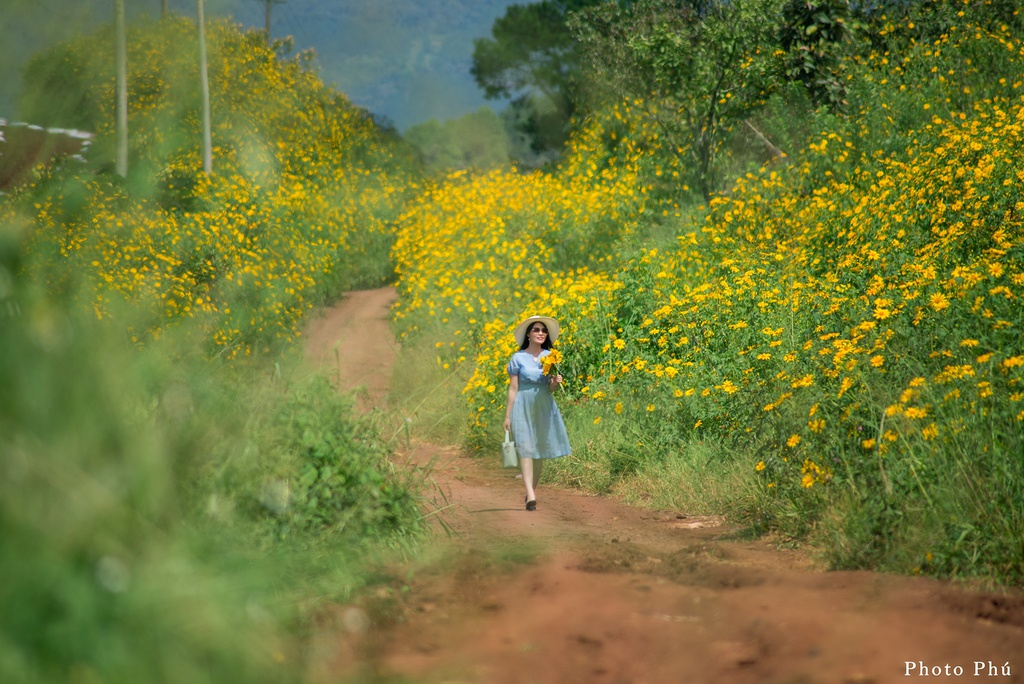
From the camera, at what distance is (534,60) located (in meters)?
30.4

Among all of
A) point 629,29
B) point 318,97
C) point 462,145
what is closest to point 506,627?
point 629,29

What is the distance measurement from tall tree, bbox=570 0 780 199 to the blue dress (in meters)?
9.33

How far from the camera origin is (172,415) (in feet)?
11.7

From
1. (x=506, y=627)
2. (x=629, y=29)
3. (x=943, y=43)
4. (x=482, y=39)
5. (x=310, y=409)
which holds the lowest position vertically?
(x=506, y=627)

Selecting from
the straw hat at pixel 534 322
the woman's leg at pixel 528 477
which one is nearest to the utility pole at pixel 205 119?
the straw hat at pixel 534 322

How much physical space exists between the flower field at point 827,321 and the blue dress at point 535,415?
33.2 inches

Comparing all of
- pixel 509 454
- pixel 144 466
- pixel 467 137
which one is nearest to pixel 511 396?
pixel 509 454

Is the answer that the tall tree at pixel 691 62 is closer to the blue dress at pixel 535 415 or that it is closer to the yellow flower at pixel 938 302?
the blue dress at pixel 535 415

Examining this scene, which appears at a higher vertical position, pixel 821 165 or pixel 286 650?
pixel 821 165

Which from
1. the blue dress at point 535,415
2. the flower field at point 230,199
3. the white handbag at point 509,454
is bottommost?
the white handbag at point 509,454

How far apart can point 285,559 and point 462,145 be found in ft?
174

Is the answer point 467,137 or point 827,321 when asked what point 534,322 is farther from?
point 467,137

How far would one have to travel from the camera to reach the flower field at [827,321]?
4559 millimetres

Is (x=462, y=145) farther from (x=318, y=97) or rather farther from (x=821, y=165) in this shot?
(x=821, y=165)
